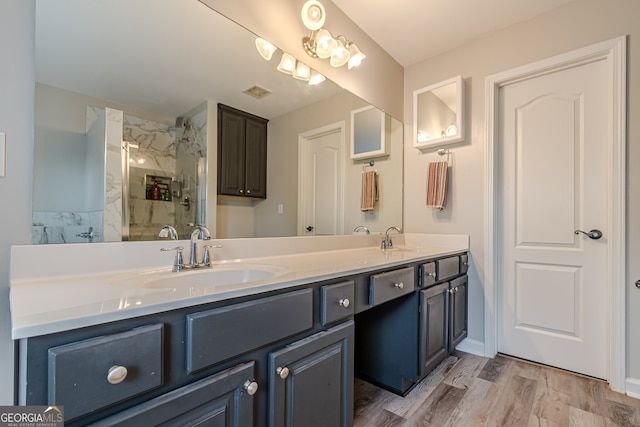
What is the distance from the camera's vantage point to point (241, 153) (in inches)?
58.8

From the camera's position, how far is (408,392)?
5.34 ft

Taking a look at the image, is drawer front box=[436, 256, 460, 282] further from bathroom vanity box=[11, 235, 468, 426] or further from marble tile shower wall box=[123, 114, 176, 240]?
marble tile shower wall box=[123, 114, 176, 240]

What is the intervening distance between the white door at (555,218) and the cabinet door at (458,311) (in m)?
0.26

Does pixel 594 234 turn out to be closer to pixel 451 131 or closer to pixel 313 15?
pixel 451 131

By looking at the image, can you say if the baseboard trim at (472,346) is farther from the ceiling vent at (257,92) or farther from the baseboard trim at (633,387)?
the ceiling vent at (257,92)

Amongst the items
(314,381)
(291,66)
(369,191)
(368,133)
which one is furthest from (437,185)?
(314,381)

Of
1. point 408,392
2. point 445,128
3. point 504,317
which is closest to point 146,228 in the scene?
point 408,392

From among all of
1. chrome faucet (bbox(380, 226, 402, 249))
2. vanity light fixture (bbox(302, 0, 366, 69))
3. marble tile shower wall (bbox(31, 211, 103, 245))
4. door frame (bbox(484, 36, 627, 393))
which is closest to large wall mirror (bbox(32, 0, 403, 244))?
marble tile shower wall (bbox(31, 211, 103, 245))

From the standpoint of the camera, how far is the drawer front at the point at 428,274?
5.24ft

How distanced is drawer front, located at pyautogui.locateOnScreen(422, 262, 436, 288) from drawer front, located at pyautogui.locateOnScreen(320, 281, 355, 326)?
62 cm

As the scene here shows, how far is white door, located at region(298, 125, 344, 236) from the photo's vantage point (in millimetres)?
1797

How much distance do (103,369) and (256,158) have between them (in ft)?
3.80

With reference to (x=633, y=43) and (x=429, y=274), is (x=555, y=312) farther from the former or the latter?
(x=633, y=43)

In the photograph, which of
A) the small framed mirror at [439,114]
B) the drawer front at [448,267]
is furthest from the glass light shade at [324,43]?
the drawer front at [448,267]
